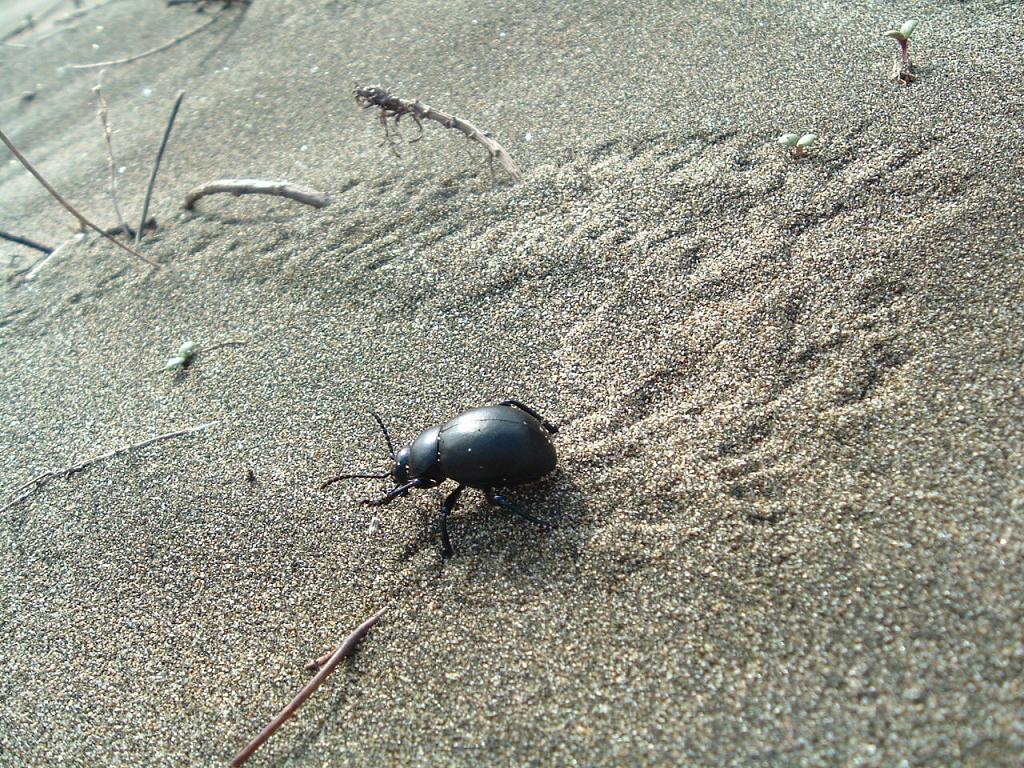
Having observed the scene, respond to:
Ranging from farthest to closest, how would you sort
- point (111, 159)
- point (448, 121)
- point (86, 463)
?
point (111, 159) < point (448, 121) < point (86, 463)

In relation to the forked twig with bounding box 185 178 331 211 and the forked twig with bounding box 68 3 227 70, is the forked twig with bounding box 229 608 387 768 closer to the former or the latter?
the forked twig with bounding box 185 178 331 211

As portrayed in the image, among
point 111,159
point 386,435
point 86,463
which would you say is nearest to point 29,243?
point 111,159

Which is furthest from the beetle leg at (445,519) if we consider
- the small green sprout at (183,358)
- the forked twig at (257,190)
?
the forked twig at (257,190)

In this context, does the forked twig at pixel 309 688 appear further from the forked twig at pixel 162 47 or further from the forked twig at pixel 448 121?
the forked twig at pixel 162 47

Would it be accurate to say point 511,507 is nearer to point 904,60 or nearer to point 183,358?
point 183,358

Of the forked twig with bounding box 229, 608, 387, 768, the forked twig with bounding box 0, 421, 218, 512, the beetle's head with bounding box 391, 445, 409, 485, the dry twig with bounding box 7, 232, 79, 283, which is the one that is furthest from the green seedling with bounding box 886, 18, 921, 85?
the dry twig with bounding box 7, 232, 79, 283

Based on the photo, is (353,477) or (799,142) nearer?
(353,477)

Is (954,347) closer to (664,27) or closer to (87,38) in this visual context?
(664,27)
